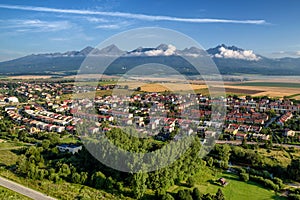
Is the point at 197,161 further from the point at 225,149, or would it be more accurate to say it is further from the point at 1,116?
the point at 1,116

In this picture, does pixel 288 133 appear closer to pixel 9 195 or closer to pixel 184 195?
A: pixel 184 195

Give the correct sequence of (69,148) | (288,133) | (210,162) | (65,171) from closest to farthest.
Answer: (65,171) → (210,162) → (69,148) → (288,133)

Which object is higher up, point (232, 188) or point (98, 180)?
point (98, 180)

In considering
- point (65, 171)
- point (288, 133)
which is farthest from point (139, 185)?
point (288, 133)

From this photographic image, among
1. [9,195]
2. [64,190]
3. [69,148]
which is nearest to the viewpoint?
[9,195]

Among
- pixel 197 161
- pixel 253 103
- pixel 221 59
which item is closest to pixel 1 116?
pixel 197 161

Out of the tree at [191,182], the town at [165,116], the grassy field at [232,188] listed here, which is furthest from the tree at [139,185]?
the town at [165,116]

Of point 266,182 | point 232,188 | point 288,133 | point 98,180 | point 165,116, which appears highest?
point 165,116
